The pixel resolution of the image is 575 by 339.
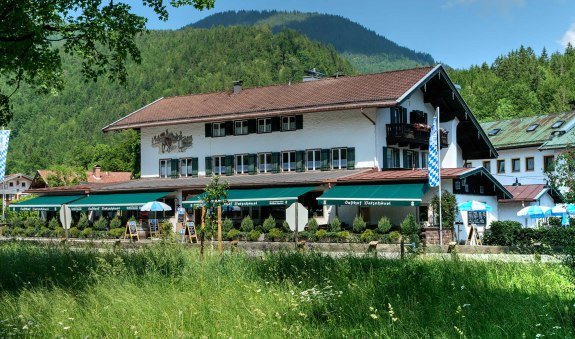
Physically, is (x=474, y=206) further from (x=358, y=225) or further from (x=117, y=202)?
(x=117, y=202)

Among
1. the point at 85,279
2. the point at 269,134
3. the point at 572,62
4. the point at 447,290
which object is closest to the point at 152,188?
the point at 269,134

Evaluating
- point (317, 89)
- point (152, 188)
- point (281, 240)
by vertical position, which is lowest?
point (281, 240)

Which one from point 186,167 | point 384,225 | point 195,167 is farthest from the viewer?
point 186,167

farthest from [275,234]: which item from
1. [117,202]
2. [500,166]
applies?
[500,166]

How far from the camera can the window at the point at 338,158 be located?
41.1 metres

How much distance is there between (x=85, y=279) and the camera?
13.0m

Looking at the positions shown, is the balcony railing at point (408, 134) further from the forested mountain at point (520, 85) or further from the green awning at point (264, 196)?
the forested mountain at point (520, 85)

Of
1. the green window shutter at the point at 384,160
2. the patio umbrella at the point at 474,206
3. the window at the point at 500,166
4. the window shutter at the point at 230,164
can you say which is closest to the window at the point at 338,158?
the green window shutter at the point at 384,160

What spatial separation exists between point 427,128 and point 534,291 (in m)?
32.1

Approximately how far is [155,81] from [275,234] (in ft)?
406

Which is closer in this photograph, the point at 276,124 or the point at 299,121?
the point at 299,121

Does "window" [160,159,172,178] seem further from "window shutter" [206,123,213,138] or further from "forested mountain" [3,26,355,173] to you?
"forested mountain" [3,26,355,173]

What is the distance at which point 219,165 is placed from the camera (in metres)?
46.3

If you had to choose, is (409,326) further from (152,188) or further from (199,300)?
(152,188)
